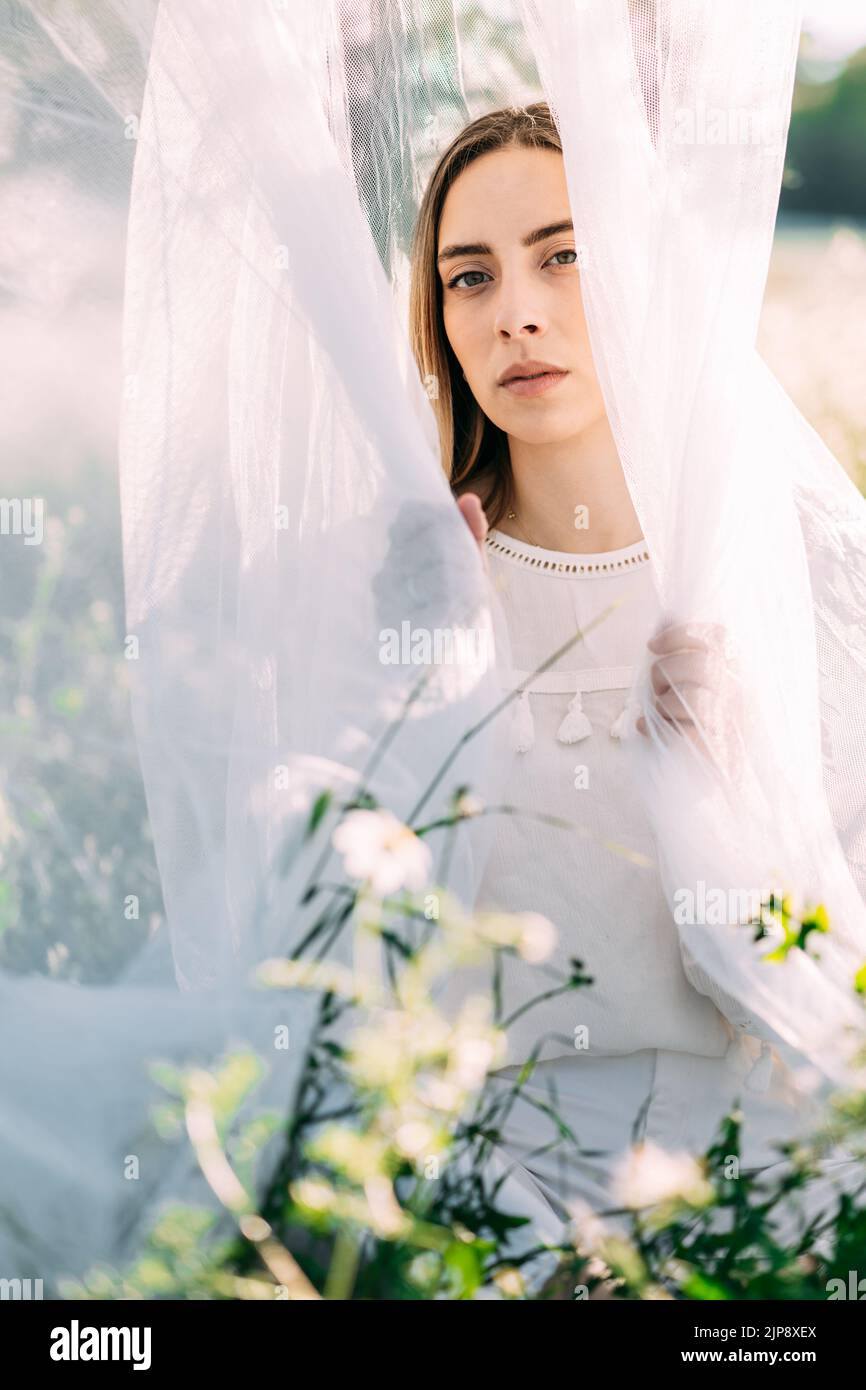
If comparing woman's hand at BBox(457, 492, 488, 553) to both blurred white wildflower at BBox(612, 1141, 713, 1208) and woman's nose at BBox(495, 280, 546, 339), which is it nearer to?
woman's nose at BBox(495, 280, 546, 339)

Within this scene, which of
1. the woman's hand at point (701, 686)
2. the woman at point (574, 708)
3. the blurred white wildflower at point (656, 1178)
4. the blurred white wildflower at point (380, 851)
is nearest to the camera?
the blurred white wildflower at point (656, 1178)

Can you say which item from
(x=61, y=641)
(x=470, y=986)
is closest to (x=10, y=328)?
(x=61, y=641)

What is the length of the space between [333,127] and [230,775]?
0.67 meters

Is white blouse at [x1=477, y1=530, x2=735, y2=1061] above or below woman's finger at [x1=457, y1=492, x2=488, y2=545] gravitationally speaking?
below

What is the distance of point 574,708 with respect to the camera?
5.24 ft

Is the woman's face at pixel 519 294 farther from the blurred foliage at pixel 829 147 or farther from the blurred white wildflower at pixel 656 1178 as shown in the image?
the blurred foliage at pixel 829 147

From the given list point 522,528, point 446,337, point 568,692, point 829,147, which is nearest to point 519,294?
point 446,337

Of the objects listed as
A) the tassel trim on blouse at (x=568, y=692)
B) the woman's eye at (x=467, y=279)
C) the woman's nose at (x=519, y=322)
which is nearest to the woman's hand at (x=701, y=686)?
the tassel trim on blouse at (x=568, y=692)

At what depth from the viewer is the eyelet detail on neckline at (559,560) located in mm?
1693

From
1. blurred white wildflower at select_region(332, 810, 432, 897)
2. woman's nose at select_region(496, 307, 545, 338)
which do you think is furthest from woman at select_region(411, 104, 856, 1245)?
blurred white wildflower at select_region(332, 810, 432, 897)

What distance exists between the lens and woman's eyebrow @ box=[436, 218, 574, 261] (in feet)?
5.14

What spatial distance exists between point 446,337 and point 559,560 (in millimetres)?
320
